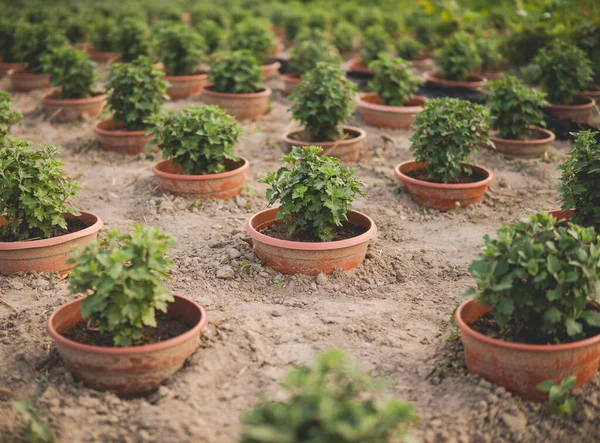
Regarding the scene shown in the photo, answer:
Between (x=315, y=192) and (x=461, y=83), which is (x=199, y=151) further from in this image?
(x=461, y=83)

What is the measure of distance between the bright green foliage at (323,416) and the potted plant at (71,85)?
7.13 meters

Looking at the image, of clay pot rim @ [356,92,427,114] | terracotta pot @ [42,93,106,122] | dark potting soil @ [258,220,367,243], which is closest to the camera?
dark potting soil @ [258,220,367,243]

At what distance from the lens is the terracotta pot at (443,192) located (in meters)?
6.96

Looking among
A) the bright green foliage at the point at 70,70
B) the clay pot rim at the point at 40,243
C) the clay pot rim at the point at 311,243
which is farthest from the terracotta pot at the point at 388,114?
the clay pot rim at the point at 40,243

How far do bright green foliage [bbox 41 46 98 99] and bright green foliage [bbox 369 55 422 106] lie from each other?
3.79 m

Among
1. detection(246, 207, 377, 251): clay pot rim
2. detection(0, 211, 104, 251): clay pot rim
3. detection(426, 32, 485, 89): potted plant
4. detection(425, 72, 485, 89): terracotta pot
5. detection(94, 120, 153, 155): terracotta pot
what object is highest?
detection(426, 32, 485, 89): potted plant

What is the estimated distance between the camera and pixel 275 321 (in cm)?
498

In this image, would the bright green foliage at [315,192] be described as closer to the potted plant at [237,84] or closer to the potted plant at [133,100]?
the potted plant at [133,100]

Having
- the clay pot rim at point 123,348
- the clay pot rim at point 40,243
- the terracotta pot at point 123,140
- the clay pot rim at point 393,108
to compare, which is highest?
the clay pot rim at point 393,108

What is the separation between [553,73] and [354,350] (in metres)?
6.30

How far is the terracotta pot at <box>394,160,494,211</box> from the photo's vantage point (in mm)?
6965

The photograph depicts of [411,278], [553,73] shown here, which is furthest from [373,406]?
[553,73]

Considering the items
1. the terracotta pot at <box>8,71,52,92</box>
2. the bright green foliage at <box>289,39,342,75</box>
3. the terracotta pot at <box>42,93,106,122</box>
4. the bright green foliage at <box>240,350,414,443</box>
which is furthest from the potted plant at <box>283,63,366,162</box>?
the bright green foliage at <box>240,350,414,443</box>

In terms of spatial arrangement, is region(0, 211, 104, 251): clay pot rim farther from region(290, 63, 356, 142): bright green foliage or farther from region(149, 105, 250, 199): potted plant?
region(290, 63, 356, 142): bright green foliage
